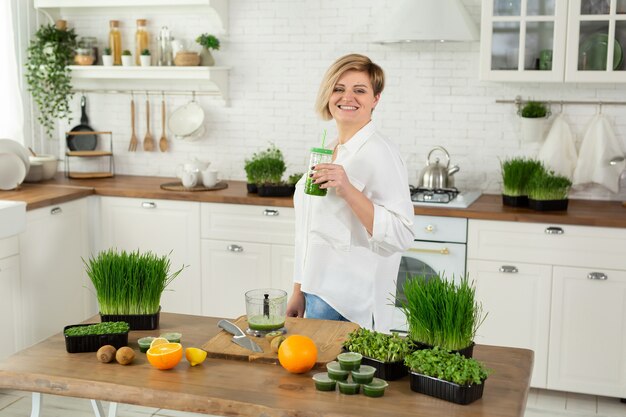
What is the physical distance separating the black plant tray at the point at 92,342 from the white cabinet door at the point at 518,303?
2683 mm

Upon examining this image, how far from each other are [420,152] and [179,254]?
177 centimetres

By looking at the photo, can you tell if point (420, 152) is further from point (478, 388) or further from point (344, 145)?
point (478, 388)

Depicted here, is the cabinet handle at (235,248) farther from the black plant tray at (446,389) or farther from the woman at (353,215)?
the black plant tray at (446,389)

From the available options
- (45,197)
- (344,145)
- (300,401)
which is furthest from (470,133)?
(300,401)

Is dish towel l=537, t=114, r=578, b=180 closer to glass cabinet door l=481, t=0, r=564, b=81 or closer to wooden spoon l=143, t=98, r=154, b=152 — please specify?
glass cabinet door l=481, t=0, r=564, b=81

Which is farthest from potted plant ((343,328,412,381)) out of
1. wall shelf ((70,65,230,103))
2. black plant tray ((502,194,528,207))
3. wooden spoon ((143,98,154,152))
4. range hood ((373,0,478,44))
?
wooden spoon ((143,98,154,152))

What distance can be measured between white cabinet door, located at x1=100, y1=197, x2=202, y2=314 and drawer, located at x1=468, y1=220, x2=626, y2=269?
1826 millimetres

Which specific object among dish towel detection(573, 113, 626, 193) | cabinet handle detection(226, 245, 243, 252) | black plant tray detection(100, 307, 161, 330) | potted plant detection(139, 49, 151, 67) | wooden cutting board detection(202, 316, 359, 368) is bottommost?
cabinet handle detection(226, 245, 243, 252)

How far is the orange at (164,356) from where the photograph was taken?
7.63 ft

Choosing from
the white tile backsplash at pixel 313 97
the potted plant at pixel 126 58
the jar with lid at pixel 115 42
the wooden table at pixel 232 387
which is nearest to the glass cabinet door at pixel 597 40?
the white tile backsplash at pixel 313 97

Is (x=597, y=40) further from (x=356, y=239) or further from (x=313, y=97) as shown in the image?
(x=356, y=239)

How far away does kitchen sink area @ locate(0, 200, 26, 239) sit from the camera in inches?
171

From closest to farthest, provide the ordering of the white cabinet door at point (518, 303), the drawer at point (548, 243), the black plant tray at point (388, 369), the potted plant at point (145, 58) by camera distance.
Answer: the black plant tray at point (388, 369), the drawer at point (548, 243), the white cabinet door at point (518, 303), the potted plant at point (145, 58)

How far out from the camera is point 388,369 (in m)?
2.28
